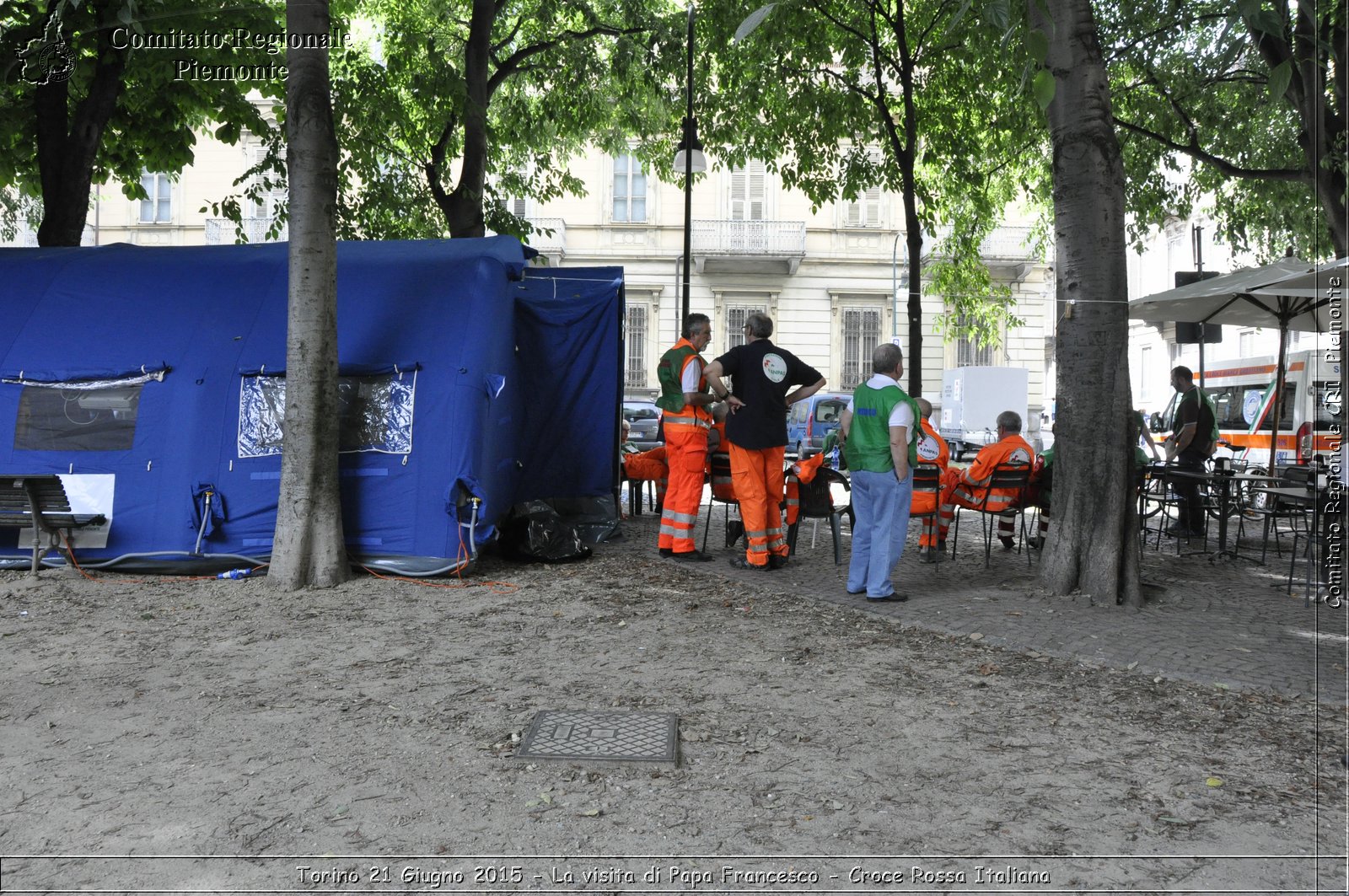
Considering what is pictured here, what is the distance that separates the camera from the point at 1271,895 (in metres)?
3.26

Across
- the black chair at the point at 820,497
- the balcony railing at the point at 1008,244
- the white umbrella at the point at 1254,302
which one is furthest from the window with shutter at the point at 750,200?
the black chair at the point at 820,497

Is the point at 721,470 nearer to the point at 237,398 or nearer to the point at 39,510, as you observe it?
the point at 237,398

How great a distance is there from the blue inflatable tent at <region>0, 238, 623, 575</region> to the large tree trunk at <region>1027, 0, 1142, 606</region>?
4798 millimetres

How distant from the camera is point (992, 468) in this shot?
956 cm

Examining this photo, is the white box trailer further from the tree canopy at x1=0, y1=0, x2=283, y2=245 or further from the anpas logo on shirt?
the anpas logo on shirt

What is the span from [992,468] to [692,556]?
2.86m

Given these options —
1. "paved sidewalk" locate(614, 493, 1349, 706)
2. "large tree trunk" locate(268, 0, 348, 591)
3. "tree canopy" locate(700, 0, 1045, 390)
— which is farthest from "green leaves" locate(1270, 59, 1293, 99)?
"tree canopy" locate(700, 0, 1045, 390)

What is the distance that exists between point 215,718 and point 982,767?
3.43 metres

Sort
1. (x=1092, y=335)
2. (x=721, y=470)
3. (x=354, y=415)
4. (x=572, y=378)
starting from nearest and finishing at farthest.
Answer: (x=1092, y=335)
(x=354, y=415)
(x=721, y=470)
(x=572, y=378)

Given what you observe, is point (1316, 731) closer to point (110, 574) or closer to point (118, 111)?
point (110, 574)

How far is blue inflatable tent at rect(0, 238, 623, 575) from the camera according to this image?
9.19 metres

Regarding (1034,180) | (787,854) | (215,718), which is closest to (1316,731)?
(787,854)

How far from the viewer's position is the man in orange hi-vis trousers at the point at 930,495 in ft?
30.8

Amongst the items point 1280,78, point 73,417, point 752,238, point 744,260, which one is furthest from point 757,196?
point 1280,78
